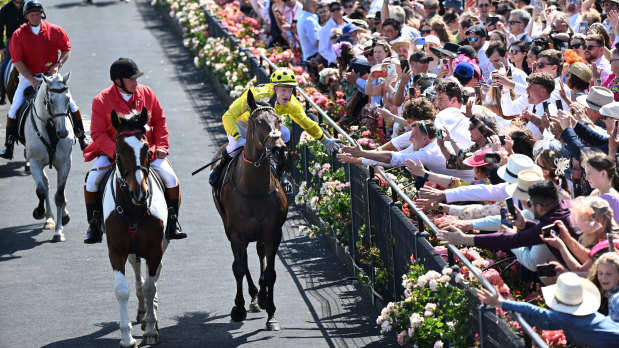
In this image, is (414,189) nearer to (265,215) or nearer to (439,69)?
(265,215)

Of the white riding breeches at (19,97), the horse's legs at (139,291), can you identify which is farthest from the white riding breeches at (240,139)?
the white riding breeches at (19,97)

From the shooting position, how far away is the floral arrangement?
895 centimetres

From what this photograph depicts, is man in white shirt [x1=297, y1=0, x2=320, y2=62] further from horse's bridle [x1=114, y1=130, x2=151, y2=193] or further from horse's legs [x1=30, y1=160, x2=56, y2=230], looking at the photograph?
horse's bridle [x1=114, y1=130, x2=151, y2=193]

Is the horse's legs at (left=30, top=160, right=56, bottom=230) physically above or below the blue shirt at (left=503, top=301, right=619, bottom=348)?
below

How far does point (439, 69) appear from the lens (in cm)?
1545

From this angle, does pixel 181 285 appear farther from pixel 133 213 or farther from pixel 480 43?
pixel 480 43

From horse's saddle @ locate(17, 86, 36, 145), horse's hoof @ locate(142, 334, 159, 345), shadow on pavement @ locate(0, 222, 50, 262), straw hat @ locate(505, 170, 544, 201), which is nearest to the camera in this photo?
straw hat @ locate(505, 170, 544, 201)

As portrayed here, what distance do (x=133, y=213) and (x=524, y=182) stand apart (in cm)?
423

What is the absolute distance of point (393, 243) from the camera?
37.8ft

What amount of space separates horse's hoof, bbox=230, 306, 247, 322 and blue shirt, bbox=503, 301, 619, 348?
463 centimetres

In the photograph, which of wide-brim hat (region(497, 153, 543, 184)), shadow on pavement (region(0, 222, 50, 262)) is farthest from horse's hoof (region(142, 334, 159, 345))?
shadow on pavement (region(0, 222, 50, 262))

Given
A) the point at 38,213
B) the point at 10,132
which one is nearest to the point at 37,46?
the point at 10,132

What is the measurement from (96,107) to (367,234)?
11.7 ft

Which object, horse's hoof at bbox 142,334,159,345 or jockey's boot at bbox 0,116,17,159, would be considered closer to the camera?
horse's hoof at bbox 142,334,159,345
